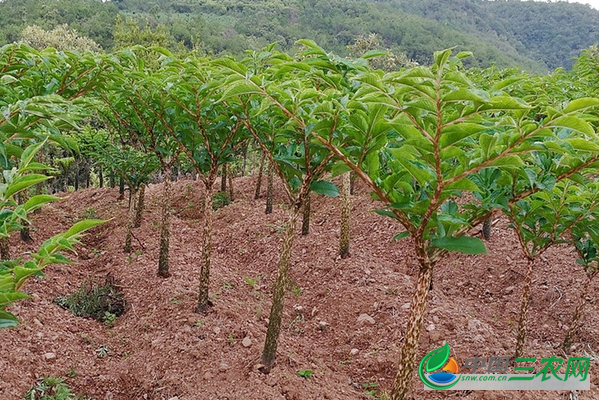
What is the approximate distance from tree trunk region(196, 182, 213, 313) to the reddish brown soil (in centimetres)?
18

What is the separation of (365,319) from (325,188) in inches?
111

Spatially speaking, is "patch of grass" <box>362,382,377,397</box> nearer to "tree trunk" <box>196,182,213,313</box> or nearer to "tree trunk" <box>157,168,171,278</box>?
"tree trunk" <box>196,182,213,313</box>

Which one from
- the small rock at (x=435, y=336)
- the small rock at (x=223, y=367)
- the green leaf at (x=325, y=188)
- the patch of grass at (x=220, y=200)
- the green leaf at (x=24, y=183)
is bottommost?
the patch of grass at (x=220, y=200)

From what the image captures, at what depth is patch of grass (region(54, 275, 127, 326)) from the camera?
16.9 ft

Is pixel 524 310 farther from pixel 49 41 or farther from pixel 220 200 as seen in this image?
pixel 49 41

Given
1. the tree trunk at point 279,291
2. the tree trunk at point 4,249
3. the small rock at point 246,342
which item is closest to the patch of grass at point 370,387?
the tree trunk at point 279,291

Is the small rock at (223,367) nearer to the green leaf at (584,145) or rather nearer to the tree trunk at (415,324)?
the tree trunk at (415,324)

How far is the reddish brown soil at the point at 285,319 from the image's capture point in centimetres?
380

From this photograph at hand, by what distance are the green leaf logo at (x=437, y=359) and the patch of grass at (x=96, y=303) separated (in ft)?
12.5

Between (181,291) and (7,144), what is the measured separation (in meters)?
3.81

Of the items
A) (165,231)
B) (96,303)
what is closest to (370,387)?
(165,231)

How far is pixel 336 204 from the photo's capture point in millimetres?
9609

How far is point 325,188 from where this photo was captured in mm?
2881

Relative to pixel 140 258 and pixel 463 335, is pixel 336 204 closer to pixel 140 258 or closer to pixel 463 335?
pixel 140 258
